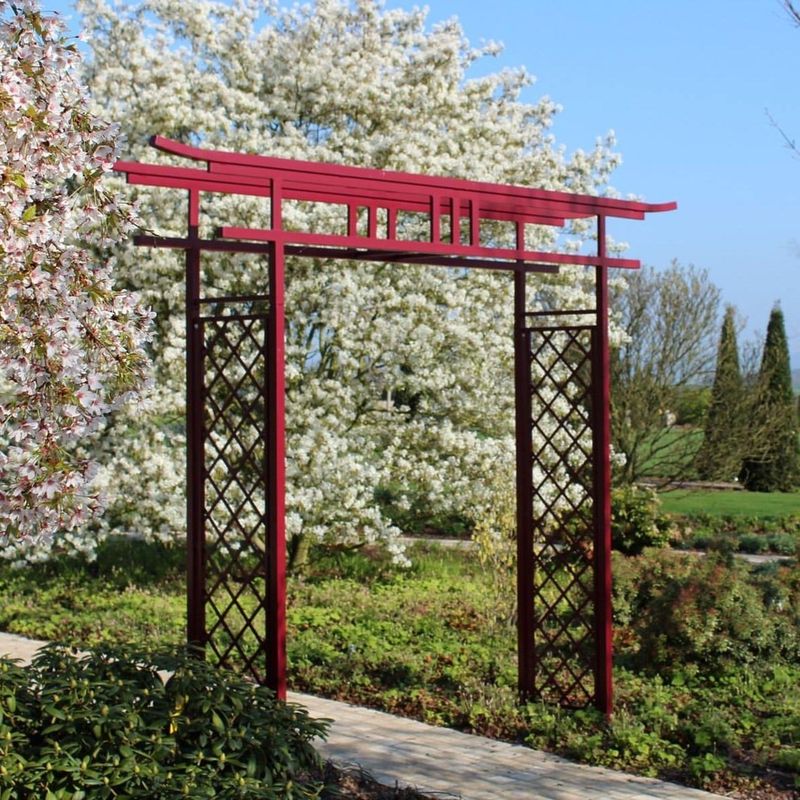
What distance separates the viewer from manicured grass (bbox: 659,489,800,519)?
17422 mm

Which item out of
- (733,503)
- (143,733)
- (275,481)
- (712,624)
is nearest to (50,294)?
(275,481)

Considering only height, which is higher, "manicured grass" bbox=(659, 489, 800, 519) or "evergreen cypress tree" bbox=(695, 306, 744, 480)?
"evergreen cypress tree" bbox=(695, 306, 744, 480)

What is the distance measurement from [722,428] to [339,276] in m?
8.27

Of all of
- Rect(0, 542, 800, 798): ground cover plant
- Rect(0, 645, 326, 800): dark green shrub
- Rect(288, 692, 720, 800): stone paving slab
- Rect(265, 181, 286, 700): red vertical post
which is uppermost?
Rect(265, 181, 286, 700): red vertical post

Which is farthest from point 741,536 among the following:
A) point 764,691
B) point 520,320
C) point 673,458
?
point 520,320

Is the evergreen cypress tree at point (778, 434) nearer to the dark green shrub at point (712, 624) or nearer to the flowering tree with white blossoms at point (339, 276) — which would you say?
the flowering tree with white blossoms at point (339, 276)

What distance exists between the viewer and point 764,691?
22.7 ft

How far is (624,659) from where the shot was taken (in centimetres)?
757

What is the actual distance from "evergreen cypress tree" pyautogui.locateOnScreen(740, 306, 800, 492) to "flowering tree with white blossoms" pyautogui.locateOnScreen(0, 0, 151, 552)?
595 inches

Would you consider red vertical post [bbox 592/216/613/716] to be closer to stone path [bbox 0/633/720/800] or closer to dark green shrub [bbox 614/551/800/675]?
stone path [bbox 0/633/720/800]

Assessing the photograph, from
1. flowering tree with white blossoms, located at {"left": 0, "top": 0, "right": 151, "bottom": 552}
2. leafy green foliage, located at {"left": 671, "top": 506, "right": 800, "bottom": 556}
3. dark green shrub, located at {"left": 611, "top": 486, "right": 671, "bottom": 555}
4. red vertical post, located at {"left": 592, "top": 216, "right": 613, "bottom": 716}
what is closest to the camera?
flowering tree with white blossoms, located at {"left": 0, "top": 0, "right": 151, "bottom": 552}

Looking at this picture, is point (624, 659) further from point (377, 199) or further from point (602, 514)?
point (377, 199)

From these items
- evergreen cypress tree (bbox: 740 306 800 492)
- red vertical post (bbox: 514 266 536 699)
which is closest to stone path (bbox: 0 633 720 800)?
red vertical post (bbox: 514 266 536 699)

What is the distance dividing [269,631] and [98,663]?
2.46ft
